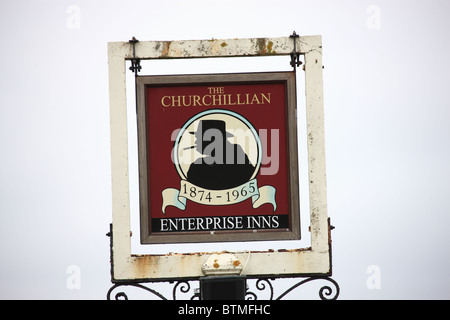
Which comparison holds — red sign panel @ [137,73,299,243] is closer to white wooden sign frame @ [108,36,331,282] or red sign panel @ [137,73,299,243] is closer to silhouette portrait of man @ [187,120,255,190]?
silhouette portrait of man @ [187,120,255,190]

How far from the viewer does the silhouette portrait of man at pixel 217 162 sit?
12.6 metres

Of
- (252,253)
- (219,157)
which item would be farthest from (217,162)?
(252,253)

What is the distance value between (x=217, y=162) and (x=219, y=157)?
0.16 ft

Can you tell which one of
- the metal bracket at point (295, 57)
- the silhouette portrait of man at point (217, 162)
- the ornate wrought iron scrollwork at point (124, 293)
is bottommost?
the ornate wrought iron scrollwork at point (124, 293)

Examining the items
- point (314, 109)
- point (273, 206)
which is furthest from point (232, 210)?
point (314, 109)

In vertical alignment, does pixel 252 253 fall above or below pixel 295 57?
below

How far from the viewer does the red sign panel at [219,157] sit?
1255 centimetres

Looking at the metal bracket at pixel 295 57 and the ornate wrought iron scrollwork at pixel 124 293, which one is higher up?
the metal bracket at pixel 295 57

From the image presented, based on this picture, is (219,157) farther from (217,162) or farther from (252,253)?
(252,253)

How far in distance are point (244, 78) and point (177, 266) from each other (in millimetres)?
1782

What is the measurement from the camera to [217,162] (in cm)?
1260

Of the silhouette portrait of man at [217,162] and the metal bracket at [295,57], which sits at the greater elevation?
the metal bracket at [295,57]

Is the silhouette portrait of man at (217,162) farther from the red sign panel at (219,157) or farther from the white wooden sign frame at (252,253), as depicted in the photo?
the white wooden sign frame at (252,253)

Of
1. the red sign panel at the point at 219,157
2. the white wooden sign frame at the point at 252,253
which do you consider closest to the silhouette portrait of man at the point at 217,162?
the red sign panel at the point at 219,157
